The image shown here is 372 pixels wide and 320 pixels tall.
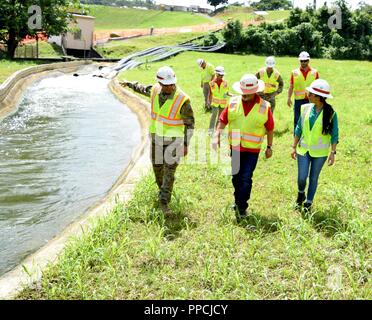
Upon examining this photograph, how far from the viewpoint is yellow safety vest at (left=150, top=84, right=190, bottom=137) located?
6.51 metres

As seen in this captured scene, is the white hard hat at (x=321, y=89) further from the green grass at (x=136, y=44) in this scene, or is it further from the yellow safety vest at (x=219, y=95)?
the green grass at (x=136, y=44)

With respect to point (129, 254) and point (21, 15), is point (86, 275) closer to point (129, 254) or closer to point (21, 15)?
point (129, 254)

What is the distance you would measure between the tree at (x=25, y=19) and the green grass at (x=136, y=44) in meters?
7.48

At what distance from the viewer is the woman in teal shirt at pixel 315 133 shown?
627 centimetres

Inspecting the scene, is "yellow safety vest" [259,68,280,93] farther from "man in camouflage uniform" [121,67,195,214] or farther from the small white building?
the small white building

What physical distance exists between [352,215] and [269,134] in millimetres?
1516

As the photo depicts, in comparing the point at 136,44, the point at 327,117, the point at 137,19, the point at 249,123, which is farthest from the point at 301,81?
the point at 137,19

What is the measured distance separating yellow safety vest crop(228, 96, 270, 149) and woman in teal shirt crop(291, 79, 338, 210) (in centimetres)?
60

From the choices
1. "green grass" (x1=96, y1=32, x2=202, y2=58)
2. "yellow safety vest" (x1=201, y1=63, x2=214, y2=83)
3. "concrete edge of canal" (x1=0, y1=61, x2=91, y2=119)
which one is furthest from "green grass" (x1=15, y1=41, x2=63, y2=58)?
"yellow safety vest" (x1=201, y1=63, x2=214, y2=83)

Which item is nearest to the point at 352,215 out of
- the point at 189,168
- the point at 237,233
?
the point at 237,233

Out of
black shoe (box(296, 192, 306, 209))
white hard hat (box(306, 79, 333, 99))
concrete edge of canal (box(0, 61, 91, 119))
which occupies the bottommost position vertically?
concrete edge of canal (box(0, 61, 91, 119))

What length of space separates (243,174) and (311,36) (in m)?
34.5

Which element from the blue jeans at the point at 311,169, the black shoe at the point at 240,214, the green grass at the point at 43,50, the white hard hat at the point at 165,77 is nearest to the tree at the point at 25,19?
the green grass at the point at 43,50

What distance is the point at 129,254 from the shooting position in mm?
5480
